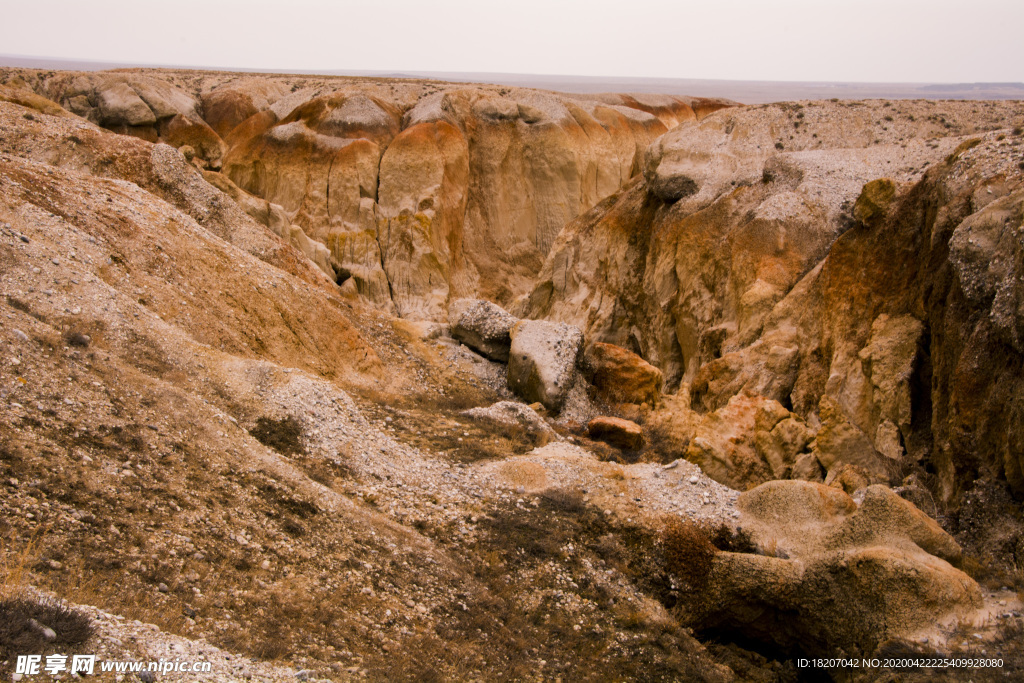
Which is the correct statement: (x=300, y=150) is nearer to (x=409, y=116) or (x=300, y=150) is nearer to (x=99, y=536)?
(x=409, y=116)

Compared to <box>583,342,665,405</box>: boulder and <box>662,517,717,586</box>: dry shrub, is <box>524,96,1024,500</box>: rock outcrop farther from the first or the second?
<box>662,517,717,586</box>: dry shrub

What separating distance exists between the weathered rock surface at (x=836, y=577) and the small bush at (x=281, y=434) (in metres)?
7.21

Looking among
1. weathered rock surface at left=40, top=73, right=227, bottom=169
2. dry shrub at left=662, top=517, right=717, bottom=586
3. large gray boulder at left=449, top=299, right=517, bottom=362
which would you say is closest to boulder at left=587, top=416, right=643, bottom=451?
large gray boulder at left=449, top=299, right=517, bottom=362

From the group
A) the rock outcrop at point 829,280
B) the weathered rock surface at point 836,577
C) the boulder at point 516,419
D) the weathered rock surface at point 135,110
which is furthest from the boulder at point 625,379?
the weathered rock surface at point 135,110

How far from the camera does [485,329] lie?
2245cm

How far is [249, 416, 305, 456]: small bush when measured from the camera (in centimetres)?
1170

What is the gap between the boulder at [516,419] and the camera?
16297mm

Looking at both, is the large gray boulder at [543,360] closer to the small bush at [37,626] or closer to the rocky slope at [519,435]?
the rocky slope at [519,435]

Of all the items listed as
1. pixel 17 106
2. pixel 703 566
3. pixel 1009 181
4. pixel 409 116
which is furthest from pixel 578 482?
pixel 409 116

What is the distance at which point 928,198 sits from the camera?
15555 millimetres

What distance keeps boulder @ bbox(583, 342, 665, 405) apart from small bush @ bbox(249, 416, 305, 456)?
11.0m

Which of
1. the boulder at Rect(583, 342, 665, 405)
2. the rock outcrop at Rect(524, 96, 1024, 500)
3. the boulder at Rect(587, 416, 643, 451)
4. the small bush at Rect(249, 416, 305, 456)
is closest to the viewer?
the small bush at Rect(249, 416, 305, 456)

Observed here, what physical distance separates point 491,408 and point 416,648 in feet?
30.1

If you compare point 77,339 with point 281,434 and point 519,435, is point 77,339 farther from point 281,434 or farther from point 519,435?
point 519,435
